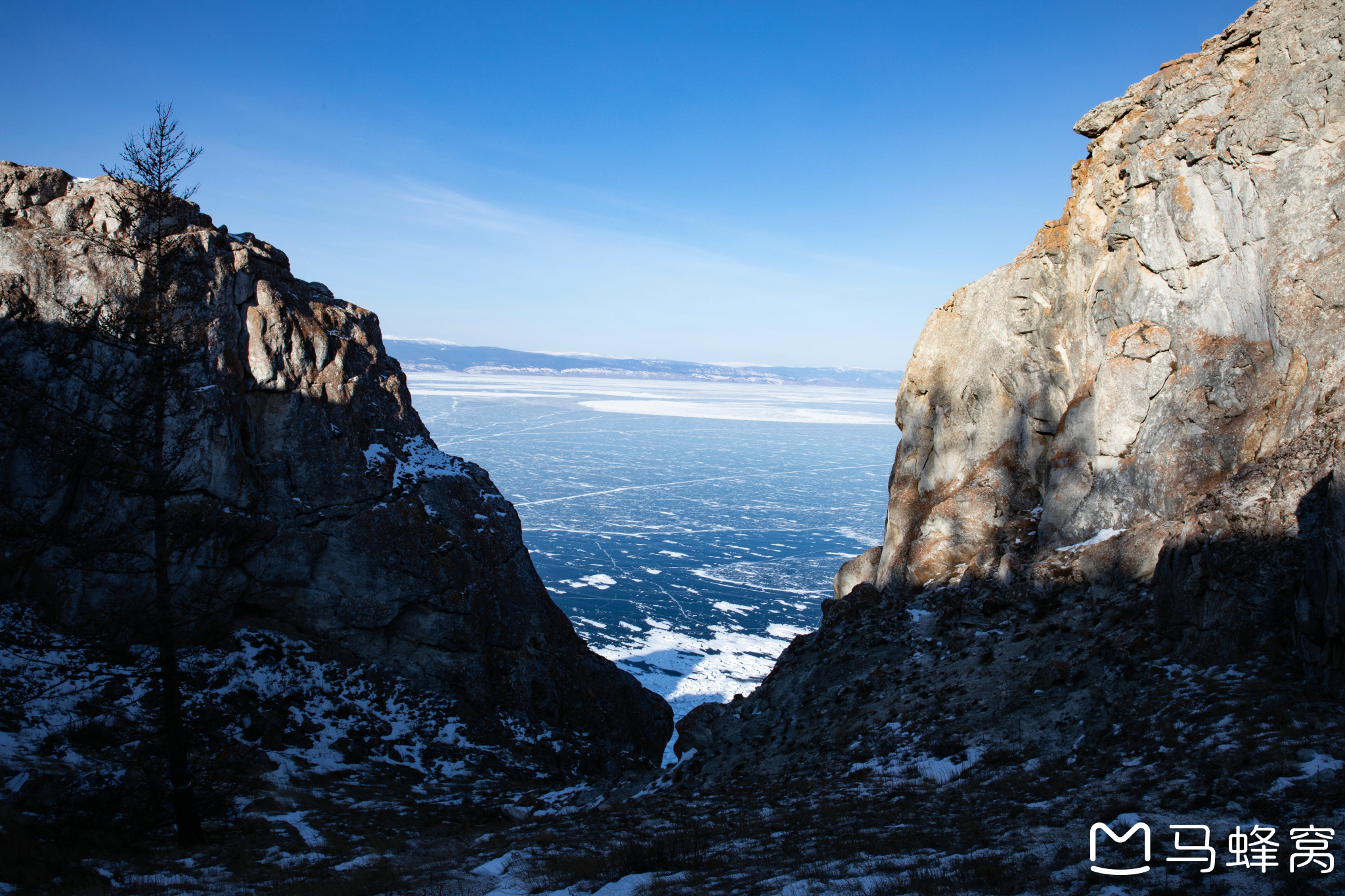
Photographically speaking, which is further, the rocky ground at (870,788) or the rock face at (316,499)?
the rock face at (316,499)

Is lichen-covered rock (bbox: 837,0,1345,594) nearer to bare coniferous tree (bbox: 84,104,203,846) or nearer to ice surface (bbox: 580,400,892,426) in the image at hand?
bare coniferous tree (bbox: 84,104,203,846)

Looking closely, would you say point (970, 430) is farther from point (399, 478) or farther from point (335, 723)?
point (335, 723)

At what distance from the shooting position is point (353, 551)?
2036 centimetres

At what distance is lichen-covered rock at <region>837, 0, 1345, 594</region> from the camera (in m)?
12.8

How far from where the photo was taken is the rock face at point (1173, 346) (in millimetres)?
11938

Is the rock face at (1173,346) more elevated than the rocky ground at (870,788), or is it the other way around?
the rock face at (1173,346)

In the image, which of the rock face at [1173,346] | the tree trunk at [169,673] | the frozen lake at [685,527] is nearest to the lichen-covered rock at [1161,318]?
the rock face at [1173,346]

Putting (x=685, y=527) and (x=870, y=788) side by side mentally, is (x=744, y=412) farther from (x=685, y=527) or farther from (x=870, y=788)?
(x=870, y=788)

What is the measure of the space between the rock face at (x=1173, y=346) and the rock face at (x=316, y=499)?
11529 mm

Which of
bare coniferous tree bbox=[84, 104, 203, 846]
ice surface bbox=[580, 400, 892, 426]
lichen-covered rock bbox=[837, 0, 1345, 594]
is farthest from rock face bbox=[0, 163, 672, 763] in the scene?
ice surface bbox=[580, 400, 892, 426]

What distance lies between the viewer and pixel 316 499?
20.2 meters

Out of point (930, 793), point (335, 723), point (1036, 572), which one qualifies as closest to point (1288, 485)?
point (1036, 572)

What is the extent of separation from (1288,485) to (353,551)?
20607mm

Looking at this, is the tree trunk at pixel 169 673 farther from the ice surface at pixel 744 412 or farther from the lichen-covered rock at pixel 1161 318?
the ice surface at pixel 744 412
